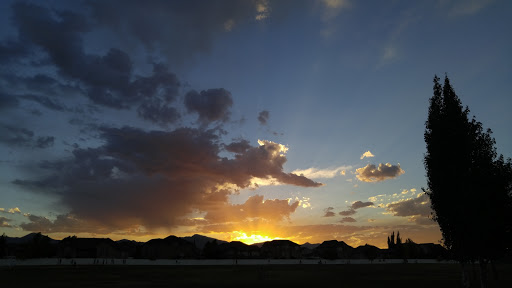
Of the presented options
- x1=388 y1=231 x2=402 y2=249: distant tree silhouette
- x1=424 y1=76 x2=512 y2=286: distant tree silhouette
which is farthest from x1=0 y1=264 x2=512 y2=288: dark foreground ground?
x1=388 y1=231 x2=402 y2=249: distant tree silhouette

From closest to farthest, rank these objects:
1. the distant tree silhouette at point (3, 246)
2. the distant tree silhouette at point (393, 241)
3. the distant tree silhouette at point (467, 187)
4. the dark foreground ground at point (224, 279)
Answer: the distant tree silhouette at point (467, 187) → the dark foreground ground at point (224, 279) → the distant tree silhouette at point (3, 246) → the distant tree silhouette at point (393, 241)

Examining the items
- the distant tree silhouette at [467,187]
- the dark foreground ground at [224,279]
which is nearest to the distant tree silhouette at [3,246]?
the dark foreground ground at [224,279]

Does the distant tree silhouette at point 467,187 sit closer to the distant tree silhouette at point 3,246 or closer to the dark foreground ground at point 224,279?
the dark foreground ground at point 224,279

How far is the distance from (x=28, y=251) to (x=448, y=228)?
127m

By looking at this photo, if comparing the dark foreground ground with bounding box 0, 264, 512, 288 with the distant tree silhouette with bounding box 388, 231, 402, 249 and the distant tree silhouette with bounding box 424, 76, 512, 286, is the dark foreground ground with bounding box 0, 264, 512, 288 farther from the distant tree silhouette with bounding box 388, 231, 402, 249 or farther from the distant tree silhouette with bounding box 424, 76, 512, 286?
the distant tree silhouette with bounding box 388, 231, 402, 249

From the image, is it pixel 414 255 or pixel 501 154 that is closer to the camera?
pixel 501 154

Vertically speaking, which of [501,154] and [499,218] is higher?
[501,154]

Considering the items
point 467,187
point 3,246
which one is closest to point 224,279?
point 467,187

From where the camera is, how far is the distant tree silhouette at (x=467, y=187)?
25.6m

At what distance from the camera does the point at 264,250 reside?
509 feet

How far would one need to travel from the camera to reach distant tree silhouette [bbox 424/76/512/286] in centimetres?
2556

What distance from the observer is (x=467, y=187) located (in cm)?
2589

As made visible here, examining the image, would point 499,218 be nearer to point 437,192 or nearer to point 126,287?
point 437,192

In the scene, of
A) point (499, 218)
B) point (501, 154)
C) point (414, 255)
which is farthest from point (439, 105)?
point (414, 255)
